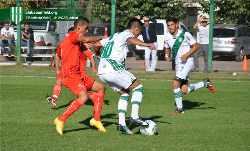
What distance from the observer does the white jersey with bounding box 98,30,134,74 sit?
1219 centimetres

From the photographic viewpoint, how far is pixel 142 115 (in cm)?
1455

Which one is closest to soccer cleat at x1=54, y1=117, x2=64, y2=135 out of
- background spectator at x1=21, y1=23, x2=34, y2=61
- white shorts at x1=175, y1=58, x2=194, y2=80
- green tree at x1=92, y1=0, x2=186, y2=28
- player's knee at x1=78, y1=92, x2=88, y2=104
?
player's knee at x1=78, y1=92, x2=88, y2=104

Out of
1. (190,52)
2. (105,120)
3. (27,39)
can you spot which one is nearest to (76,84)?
(105,120)

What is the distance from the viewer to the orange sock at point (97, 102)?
12.5 metres

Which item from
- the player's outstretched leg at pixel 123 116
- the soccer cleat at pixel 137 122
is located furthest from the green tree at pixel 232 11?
the player's outstretched leg at pixel 123 116

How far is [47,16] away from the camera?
98.5ft

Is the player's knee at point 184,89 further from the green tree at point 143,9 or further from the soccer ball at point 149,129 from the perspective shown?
the green tree at point 143,9

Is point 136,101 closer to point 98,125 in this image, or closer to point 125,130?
point 125,130

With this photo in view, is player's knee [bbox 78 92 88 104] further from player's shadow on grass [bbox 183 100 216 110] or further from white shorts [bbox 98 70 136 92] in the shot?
player's shadow on grass [bbox 183 100 216 110]

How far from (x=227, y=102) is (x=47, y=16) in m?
14.3

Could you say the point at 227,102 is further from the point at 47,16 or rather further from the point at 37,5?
the point at 37,5

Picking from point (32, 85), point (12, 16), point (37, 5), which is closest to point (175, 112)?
point (32, 85)

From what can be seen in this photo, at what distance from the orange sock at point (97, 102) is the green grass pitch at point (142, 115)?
26 centimetres

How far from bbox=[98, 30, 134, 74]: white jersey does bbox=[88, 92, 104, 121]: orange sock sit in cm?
60
